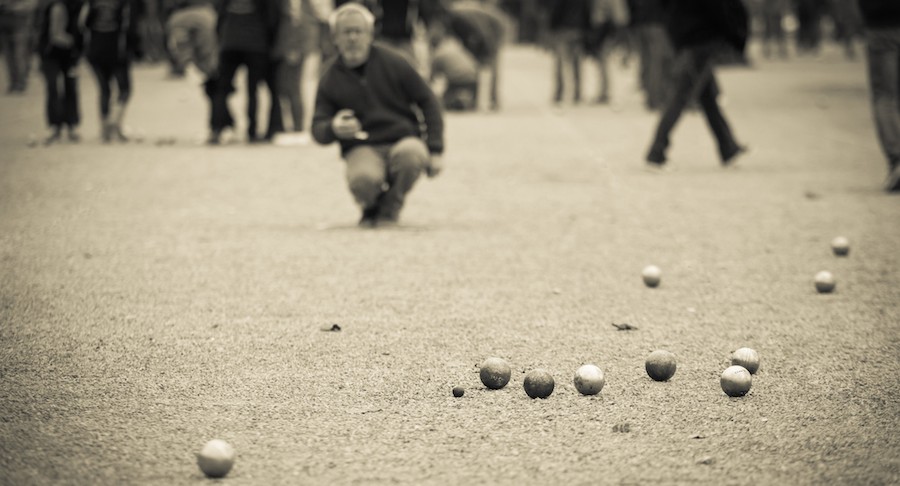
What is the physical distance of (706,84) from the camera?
12.0 metres

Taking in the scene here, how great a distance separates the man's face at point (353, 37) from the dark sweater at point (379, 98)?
10 cm

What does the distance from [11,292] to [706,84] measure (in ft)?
25.1

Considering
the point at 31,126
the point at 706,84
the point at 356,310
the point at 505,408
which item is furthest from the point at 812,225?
the point at 31,126

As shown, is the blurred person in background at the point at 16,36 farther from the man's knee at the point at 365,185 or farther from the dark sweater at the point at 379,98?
the man's knee at the point at 365,185

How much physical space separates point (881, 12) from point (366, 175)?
15.8 feet

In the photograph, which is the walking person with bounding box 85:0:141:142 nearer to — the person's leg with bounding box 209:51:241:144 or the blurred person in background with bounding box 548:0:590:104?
the person's leg with bounding box 209:51:241:144

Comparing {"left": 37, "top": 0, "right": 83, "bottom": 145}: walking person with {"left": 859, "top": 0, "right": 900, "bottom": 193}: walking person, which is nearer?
{"left": 859, "top": 0, "right": 900, "bottom": 193}: walking person

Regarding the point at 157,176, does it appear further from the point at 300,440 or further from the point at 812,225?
the point at 300,440

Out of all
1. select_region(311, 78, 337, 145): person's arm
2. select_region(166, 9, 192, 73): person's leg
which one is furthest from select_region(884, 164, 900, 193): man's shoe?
select_region(166, 9, 192, 73): person's leg

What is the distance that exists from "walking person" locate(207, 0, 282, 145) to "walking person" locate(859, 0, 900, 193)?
6.91 meters

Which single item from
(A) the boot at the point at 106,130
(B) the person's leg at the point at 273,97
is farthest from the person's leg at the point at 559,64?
(A) the boot at the point at 106,130

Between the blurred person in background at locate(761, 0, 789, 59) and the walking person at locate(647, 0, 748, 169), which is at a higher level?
the walking person at locate(647, 0, 748, 169)

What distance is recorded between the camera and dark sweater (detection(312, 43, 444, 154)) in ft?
27.9

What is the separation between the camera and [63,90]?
47.3 ft
